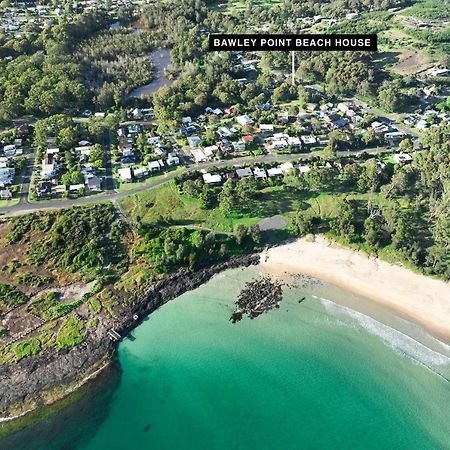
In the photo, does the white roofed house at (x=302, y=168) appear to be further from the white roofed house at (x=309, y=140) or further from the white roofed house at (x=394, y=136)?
the white roofed house at (x=394, y=136)

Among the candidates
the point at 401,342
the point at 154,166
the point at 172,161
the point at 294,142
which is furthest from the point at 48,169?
the point at 401,342

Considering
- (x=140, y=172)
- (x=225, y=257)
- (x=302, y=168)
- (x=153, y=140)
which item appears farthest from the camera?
(x=153, y=140)

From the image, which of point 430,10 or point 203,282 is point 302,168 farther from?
point 430,10

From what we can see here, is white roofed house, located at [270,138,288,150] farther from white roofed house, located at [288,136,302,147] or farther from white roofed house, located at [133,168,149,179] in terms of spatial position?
white roofed house, located at [133,168,149,179]

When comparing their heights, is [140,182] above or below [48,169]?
below

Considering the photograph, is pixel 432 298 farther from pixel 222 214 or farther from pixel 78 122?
pixel 78 122

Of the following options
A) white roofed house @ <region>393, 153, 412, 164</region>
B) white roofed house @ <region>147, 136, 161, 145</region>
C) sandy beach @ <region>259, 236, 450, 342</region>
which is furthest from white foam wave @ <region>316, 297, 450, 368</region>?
white roofed house @ <region>147, 136, 161, 145</region>

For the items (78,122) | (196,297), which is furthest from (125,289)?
(78,122)
